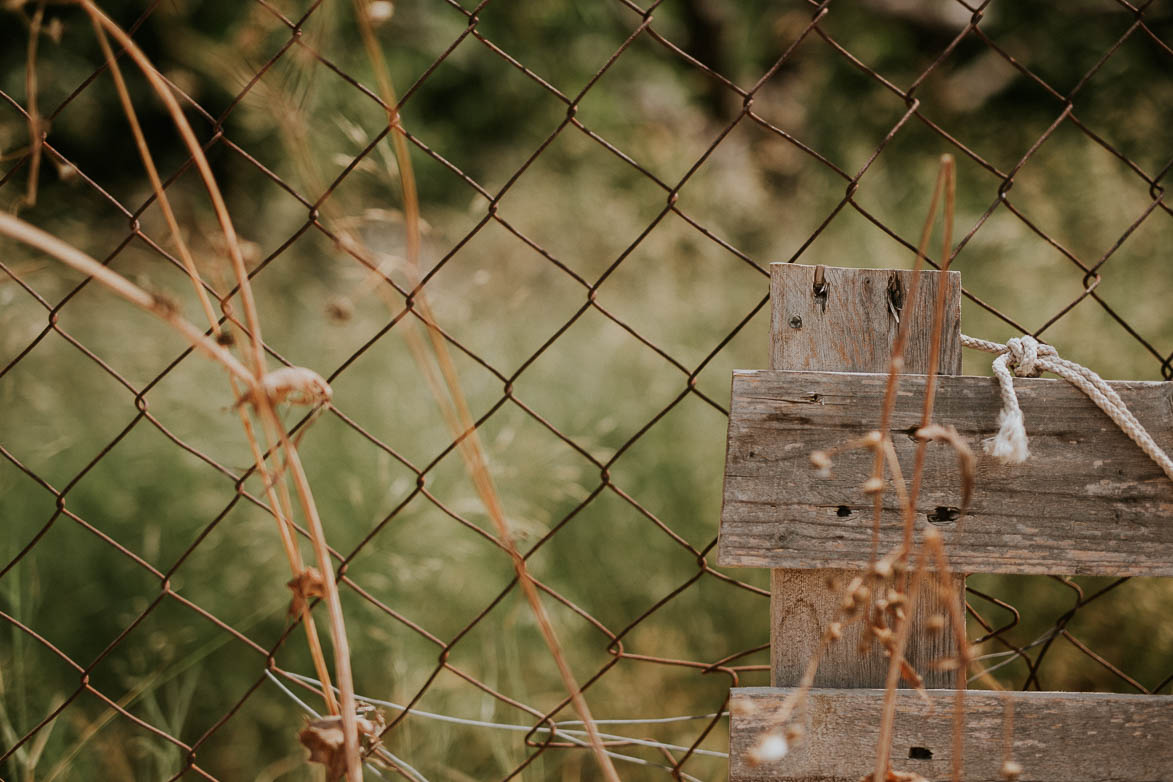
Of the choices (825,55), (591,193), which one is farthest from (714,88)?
(591,193)

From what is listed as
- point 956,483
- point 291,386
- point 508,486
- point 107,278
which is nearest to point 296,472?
point 291,386

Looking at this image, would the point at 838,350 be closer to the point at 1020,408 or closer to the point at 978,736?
the point at 1020,408

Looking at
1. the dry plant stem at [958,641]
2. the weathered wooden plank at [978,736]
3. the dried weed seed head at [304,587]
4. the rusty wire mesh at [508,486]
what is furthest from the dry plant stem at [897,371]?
the dried weed seed head at [304,587]

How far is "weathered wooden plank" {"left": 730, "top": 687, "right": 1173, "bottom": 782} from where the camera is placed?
2.69 ft

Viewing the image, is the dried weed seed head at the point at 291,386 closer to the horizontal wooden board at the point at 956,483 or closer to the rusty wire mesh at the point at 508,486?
the rusty wire mesh at the point at 508,486

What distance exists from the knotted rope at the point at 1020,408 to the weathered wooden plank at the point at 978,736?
0.78ft

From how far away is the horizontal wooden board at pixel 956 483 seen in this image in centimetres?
82

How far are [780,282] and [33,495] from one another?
199 centimetres

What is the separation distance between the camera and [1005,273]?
2254 millimetres

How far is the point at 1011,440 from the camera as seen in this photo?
2.49 feet

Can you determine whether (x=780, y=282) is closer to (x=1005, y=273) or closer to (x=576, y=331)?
(x=1005, y=273)

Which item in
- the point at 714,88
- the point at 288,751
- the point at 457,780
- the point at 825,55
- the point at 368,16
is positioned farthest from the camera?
the point at 714,88

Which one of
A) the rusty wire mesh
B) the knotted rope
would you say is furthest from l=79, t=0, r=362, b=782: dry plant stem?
the knotted rope

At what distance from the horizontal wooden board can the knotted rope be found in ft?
0.06
